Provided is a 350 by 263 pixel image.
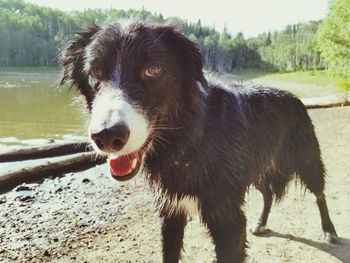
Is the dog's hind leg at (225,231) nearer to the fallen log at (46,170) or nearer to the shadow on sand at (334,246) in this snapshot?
the shadow on sand at (334,246)

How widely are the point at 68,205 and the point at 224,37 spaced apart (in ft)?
445

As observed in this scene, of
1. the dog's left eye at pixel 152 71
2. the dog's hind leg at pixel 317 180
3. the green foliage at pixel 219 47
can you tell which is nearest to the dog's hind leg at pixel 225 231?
the dog's left eye at pixel 152 71

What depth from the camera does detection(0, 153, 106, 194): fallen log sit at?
306 inches

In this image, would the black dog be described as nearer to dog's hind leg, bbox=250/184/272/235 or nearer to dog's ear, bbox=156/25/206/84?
dog's ear, bbox=156/25/206/84

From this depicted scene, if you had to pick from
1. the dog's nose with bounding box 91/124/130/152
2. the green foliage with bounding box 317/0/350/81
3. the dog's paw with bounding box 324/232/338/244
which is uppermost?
the green foliage with bounding box 317/0/350/81

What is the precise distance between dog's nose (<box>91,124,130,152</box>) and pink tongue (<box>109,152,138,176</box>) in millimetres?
357

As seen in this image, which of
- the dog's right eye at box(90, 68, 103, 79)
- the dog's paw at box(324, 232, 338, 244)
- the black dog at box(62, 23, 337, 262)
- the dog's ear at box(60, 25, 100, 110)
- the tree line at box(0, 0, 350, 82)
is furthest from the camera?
the tree line at box(0, 0, 350, 82)

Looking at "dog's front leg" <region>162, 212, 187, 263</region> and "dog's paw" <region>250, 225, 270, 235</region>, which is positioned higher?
"dog's front leg" <region>162, 212, 187, 263</region>

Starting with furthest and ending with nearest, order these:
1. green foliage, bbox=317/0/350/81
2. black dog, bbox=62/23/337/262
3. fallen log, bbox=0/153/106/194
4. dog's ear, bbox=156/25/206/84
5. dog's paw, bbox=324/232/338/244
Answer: green foliage, bbox=317/0/350/81 → fallen log, bbox=0/153/106/194 → dog's paw, bbox=324/232/338/244 → dog's ear, bbox=156/25/206/84 → black dog, bbox=62/23/337/262

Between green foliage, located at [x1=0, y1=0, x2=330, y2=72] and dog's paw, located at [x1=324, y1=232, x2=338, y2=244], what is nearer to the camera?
dog's paw, located at [x1=324, y1=232, x2=338, y2=244]

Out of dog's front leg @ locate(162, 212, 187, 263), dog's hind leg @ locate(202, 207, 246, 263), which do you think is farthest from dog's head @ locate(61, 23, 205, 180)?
dog's front leg @ locate(162, 212, 187, 263)

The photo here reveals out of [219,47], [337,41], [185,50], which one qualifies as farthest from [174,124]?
[219,47]

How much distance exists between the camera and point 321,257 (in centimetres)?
445

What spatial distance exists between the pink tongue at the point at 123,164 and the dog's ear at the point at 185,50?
31.8 inches
